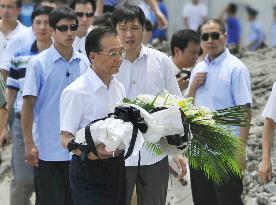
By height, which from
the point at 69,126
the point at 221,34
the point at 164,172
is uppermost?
the point at 221,34

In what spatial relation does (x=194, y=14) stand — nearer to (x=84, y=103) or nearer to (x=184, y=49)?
(x=184, y=49)

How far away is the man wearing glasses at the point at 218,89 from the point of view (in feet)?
29.5

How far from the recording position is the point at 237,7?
23141 millimetres

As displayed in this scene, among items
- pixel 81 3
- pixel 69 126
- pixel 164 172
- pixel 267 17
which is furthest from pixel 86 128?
pixel 267 17

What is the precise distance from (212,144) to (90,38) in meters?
1.20

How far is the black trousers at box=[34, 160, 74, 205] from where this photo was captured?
8766mm

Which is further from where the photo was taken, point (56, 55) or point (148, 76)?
point (56, 55)

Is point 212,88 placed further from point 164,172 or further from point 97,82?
point 97,82

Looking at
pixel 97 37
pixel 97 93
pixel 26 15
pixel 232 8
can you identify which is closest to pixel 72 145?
pixel 97 93

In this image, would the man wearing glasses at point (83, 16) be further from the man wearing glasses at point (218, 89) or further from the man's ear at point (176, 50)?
the man wearing glasses at point (218, 89)

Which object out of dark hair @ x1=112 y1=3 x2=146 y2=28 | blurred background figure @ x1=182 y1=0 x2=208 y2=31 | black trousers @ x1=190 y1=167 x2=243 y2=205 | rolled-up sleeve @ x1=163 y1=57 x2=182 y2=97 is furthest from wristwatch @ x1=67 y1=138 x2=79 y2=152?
blurred background figure @ x1=182 y1=0 x2=208 y2=31

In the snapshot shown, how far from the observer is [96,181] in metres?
7.12

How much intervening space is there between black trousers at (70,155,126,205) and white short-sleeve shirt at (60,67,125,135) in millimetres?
259

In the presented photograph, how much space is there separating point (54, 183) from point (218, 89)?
1724 mm
